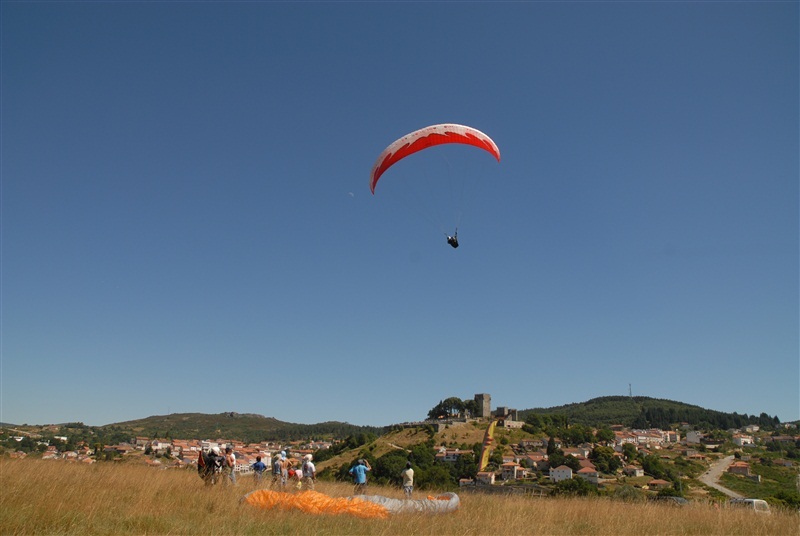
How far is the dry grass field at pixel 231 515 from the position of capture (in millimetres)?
6238

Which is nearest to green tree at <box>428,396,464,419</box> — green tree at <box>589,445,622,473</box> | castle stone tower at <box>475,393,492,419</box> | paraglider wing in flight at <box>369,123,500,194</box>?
castle stone tower at <box>475,393,492,419</box>

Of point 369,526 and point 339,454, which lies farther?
point 339,454

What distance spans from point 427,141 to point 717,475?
76.7 metres

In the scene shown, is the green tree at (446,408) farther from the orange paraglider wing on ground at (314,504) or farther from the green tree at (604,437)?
the orange paraglider wing on ground at (314,504)

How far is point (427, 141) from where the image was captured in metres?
17.4

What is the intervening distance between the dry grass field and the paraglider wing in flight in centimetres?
1061

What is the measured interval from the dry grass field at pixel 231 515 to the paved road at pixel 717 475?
2148 inches

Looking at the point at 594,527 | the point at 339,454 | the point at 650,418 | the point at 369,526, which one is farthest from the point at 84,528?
the point at 650,418

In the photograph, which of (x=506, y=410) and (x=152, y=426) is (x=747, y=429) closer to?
(x=506, y=410)

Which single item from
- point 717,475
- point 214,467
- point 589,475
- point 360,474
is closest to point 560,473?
point 589,475

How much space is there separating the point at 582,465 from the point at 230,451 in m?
72.7

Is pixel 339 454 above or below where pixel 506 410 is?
below

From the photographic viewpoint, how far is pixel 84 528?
5879mm

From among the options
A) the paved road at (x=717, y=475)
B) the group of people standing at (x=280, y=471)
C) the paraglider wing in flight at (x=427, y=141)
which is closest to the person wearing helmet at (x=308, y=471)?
the group of people standing at (x=280, y=471)
